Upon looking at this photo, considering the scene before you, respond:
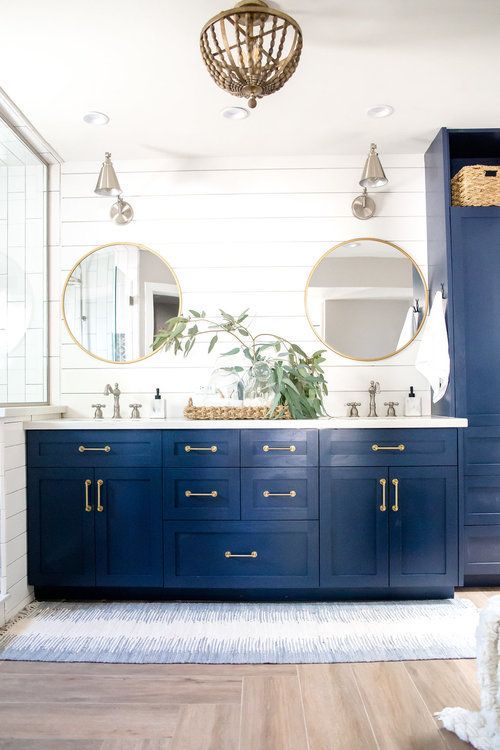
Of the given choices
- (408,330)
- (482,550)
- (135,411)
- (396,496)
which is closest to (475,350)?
(408,330)

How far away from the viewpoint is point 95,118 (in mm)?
2762

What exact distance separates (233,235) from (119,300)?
800 mm

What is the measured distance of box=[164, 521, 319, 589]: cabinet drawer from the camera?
261cm

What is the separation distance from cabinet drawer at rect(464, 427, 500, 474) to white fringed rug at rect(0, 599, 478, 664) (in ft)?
2.23

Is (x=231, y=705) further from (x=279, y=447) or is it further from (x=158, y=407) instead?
(x=158, y=407)

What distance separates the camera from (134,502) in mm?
2643

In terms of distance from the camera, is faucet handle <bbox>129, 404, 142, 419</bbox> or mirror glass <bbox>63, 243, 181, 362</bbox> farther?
mirror glass <bbox>63, 243, 181, 362</bbox>

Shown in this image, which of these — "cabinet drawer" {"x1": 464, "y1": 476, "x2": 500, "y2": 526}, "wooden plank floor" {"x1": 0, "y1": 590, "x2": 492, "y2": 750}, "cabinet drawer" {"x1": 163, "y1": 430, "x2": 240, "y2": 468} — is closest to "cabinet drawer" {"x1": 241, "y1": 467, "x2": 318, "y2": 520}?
"cabinet drawer" {"x1": 163, "y1": 430, "x2": 240, "y2": 468}

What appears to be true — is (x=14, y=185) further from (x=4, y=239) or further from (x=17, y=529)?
(x=17, y=529)

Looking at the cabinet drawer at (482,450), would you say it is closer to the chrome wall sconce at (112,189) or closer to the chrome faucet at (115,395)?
the chrome faucet at (115,395)

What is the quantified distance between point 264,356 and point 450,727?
1.91 metres

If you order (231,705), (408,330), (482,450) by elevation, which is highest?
(408,330)

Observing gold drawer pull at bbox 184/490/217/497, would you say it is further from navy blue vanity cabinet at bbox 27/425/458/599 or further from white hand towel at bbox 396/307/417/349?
white hand towel at bbox 396/307/417/349

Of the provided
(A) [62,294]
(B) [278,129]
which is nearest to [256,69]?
(B) [278,129]
